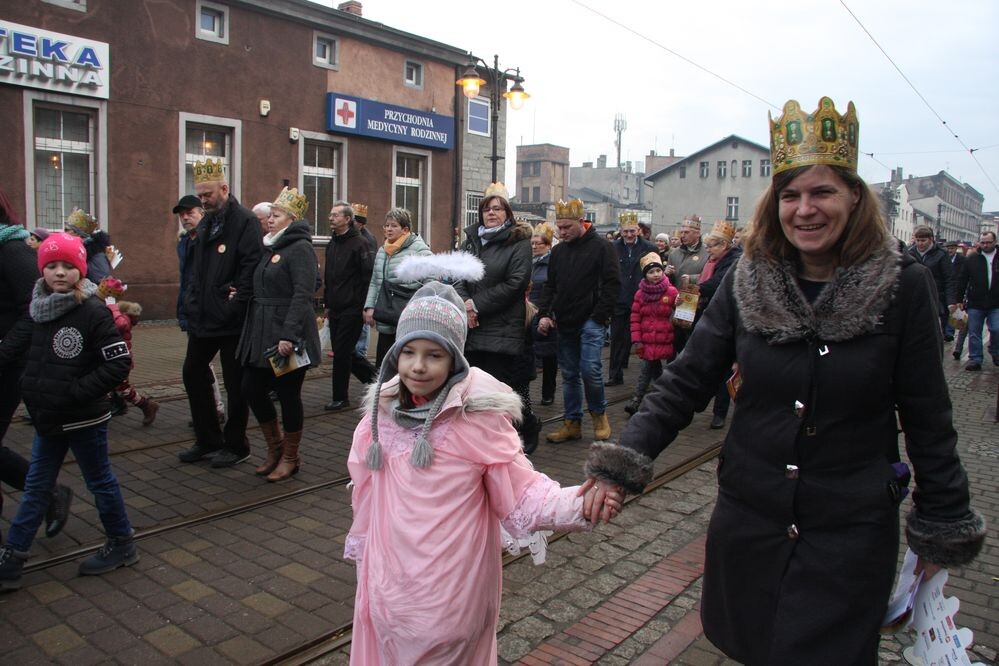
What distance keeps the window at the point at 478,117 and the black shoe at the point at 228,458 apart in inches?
697

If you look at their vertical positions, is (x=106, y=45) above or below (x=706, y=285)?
above

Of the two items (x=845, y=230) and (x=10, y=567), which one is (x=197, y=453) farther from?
(x=845, y=230)

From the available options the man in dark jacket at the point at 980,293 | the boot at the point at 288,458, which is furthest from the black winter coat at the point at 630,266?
the boot at the point at 288,458

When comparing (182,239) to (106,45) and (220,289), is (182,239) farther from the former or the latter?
(106,45)

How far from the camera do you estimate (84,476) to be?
168 inches

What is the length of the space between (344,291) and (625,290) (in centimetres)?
437

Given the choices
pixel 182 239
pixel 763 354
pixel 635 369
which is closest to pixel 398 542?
pixel 763 354

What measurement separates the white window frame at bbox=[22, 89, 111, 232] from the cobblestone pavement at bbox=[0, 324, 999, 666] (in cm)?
997

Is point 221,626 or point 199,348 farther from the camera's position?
point 199,348

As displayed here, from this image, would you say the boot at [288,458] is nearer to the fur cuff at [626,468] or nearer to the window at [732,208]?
the fur cuff at [626,468]

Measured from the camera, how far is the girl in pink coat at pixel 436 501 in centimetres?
253

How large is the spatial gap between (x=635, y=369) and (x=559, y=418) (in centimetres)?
389

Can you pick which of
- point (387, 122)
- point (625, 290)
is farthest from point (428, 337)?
point (387, 122)

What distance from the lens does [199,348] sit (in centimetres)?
629
